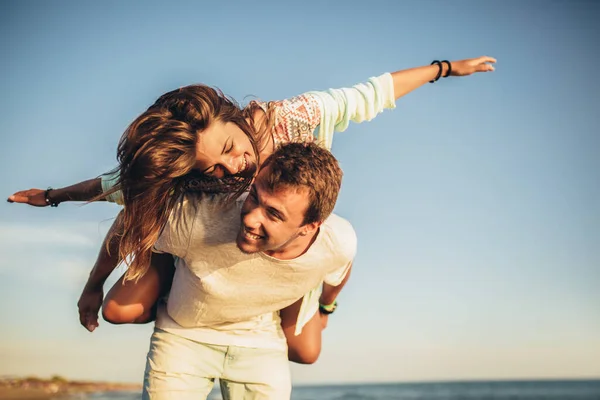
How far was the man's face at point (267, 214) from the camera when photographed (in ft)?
9.60

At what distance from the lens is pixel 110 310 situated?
3.43 metres

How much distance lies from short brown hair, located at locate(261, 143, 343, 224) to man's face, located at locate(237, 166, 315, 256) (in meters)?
0.03

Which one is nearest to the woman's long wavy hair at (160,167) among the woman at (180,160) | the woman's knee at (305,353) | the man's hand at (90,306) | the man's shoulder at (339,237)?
the woman at (180,160)

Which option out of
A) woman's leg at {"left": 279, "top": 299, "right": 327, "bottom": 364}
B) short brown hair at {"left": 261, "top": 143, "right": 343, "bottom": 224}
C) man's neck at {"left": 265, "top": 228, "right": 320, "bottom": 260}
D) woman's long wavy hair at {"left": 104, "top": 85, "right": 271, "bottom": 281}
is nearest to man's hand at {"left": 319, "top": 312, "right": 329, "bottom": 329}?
woman's leg at {"left": 279, "top": 299, "right": 327, "bottom": 364}

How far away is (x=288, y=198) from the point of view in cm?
296

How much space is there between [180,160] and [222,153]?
0.26 meters

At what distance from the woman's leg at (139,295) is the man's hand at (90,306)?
32 cm

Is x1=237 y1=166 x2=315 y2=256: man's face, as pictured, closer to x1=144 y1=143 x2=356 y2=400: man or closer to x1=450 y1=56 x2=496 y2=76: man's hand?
x1=144 y1=143 x2=356 y2=400: man

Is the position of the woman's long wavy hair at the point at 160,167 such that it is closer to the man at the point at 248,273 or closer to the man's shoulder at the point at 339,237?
the man at the point at 248,273

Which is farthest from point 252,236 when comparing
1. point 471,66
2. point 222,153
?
point 471,66

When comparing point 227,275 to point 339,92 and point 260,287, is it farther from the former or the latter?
point 339,92

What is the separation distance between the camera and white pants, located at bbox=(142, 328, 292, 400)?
3271 mm

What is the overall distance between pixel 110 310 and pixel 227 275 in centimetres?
74

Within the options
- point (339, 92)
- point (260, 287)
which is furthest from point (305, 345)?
point (339, 92)
